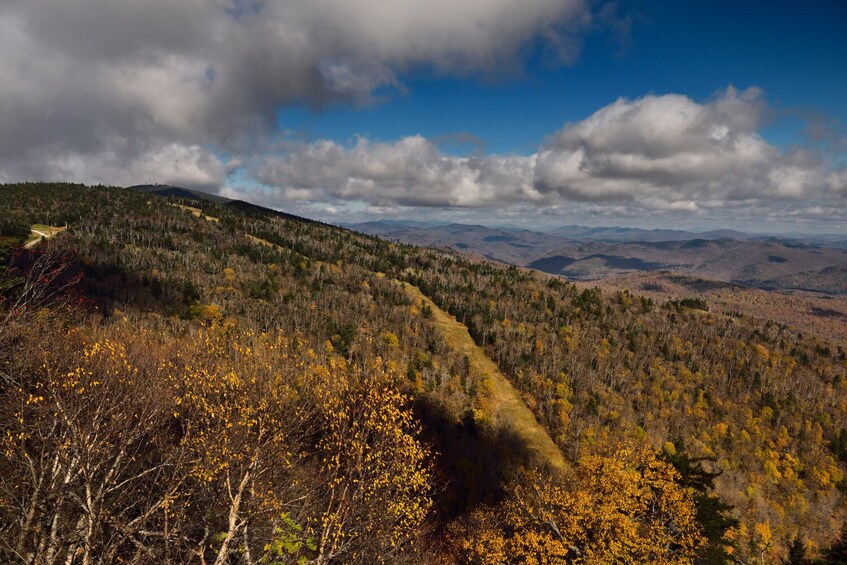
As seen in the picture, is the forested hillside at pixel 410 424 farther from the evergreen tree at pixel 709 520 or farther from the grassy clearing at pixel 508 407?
the grassy clearing at pixel 508 407

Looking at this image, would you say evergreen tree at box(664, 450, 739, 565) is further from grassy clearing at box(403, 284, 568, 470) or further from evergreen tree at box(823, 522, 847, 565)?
grassy clearing at box(403, 284, 568, 470)

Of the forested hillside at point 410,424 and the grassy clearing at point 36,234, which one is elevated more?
the grassy clearing at point 36,234

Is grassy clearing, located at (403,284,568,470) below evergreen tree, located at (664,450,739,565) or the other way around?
below

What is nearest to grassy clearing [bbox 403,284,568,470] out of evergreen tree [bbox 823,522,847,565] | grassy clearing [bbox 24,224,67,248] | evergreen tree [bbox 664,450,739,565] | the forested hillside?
the forested hillside

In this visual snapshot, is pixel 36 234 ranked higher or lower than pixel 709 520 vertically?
higher

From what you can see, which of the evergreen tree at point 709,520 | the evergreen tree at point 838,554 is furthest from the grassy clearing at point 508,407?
the evergreen tree at point 709,520

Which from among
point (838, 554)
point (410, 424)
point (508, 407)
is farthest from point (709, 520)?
point (508, 407)

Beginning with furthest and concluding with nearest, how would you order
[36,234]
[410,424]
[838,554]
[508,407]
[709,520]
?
[36,234]
[508,407]
[838,554]
[709,520]
[410,424]

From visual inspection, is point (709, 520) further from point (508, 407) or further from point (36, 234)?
point (36, 234)
